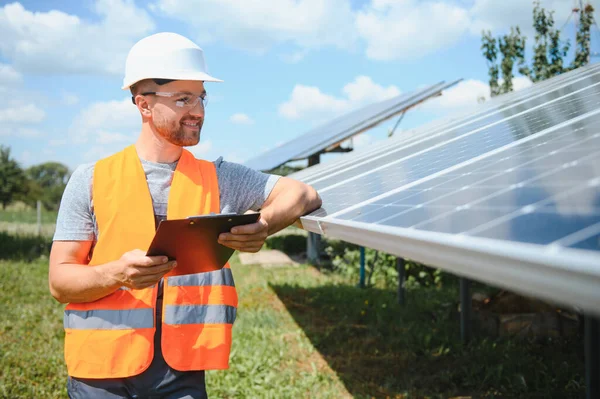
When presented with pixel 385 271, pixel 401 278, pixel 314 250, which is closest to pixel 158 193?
pixel 401 278

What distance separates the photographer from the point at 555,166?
227 cm

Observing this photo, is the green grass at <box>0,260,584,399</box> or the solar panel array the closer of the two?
the solar panel array

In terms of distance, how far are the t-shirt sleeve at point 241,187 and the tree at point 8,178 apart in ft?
133

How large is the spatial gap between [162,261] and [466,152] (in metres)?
2.20

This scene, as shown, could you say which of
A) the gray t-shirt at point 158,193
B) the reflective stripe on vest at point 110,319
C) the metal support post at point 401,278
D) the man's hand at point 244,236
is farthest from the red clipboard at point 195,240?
the metal support post at point 401,278

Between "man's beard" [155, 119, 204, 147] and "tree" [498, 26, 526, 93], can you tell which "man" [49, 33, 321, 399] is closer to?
"man's beard" [155, 119, 204, 147]

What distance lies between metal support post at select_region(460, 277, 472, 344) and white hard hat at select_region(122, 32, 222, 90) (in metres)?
5.10

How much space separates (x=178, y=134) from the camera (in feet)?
9.25

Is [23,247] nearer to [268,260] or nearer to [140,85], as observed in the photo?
[268,260]

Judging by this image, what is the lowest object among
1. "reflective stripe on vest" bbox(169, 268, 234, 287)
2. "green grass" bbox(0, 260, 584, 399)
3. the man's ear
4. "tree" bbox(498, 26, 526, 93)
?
"green grass" bbox(0, 260, 584, 399)

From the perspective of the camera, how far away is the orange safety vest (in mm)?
2621

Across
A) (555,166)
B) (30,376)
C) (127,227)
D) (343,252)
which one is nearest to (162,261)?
(127,227)

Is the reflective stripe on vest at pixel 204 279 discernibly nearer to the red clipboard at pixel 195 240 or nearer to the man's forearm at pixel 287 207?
the red clipboard at pixel 195 240

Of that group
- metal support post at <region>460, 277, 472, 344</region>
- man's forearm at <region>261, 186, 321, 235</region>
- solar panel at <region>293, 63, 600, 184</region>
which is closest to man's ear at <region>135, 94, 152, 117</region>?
man's forearm at <region>261, 186, 321, 235</region>
